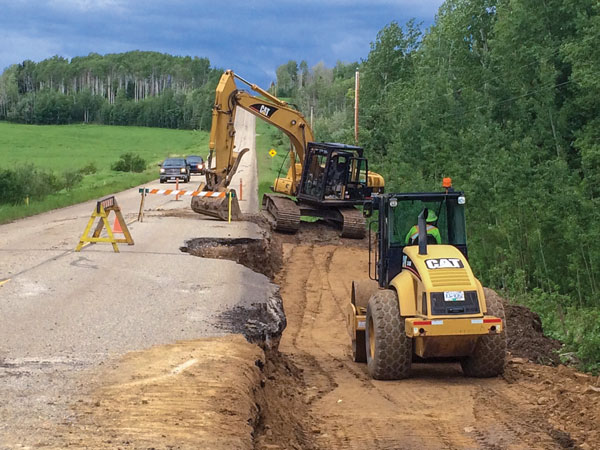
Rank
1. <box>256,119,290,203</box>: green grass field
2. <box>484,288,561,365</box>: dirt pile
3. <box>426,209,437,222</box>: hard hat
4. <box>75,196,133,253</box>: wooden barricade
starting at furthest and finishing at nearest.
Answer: <box>256,119,290,203</box>: green grass field
<box>75,196,133,253</box>: wooden barricade
<box>484,288,561,365</box>: dirt pile
<box>426,209,437,222</box>: hard hat

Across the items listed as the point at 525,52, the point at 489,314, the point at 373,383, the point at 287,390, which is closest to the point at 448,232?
the point at 489,314

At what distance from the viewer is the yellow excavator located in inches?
1007

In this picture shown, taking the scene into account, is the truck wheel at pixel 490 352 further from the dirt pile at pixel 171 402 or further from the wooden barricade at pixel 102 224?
the wooden barricade at pixel 102 224

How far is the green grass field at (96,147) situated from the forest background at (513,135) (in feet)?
59.1

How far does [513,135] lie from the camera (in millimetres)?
36562

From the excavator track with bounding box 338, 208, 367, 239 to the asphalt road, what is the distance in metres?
6.02

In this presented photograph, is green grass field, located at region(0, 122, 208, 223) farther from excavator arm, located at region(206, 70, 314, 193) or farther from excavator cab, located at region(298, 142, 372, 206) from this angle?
excavator cab, located at region(298, 142, 372, 206)

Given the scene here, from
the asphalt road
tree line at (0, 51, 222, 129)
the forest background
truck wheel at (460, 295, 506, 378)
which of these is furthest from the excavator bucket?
tree line at (0, 51, 222, 129)

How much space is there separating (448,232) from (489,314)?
145 cm

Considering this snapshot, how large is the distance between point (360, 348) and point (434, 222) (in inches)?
91.6

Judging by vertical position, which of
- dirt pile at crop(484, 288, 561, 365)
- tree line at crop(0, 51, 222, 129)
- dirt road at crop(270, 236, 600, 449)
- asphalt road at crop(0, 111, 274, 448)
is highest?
tree line at crop(0, 51, 222, 129)

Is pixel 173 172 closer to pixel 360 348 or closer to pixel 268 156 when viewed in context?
pixel 268 156

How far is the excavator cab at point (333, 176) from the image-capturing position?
26375 mm

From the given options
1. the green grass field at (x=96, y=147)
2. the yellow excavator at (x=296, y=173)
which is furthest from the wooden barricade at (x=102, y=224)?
the green grass field at (x=96, y=147)
